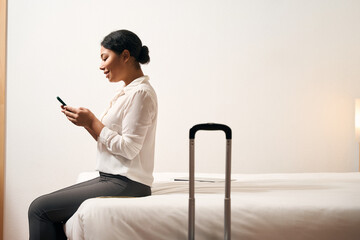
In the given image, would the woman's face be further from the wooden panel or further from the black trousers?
the wooden panel

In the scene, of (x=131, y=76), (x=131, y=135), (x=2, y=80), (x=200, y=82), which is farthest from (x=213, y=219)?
(x=2, y=80)

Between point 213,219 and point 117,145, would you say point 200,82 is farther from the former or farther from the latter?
point 213,219

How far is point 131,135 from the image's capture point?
1949 mm

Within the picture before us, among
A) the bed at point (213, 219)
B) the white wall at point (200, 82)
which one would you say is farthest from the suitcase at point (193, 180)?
the white wall at point (200, 82)

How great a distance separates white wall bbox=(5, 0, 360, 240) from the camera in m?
3.96

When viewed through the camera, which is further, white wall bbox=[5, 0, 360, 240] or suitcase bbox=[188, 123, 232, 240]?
white wall bbox=[5, 0, 360, 240]

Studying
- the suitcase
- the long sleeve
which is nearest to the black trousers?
the long sleeve

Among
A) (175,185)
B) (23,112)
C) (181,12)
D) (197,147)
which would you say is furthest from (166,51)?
(175,185)

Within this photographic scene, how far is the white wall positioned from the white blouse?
1.96m

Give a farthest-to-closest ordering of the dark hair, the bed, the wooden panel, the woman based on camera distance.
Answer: the wooden panel, the dark hair, the woman, the bed

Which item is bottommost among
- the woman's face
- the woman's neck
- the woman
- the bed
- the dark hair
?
the bed

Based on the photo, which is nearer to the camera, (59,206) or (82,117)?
(59,206)

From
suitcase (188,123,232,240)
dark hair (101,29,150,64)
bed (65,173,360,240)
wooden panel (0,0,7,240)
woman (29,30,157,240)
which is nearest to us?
suitcase (188,123,232,240)

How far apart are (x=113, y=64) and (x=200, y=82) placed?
2002mm
